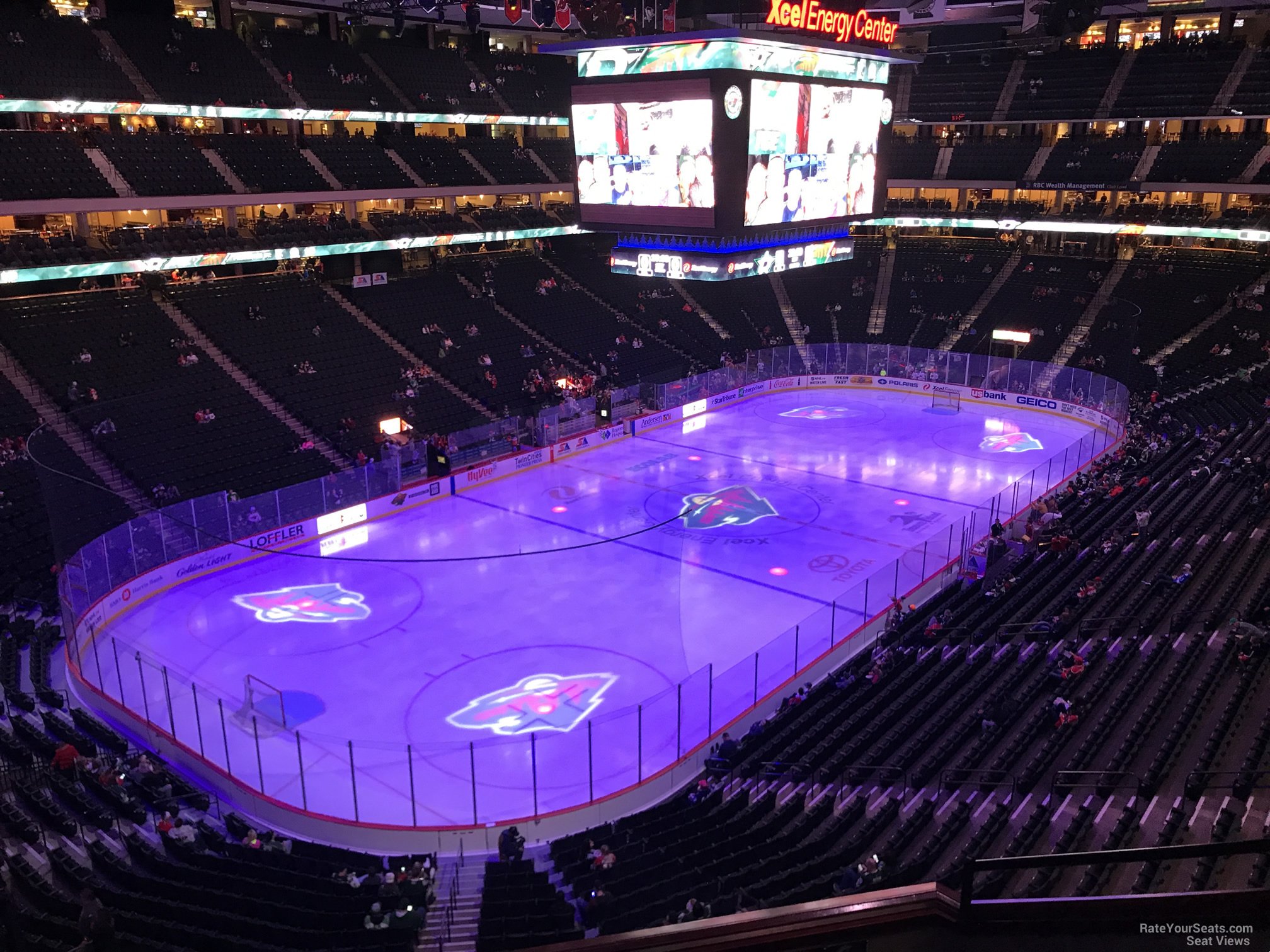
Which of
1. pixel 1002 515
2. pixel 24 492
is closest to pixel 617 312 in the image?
pixel 1002 515

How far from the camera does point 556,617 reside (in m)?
22.0

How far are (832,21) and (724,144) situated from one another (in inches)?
170

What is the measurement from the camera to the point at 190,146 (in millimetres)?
36344

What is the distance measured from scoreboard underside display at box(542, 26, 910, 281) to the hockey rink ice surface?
752 cm

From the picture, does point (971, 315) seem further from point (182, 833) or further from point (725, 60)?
point (182, 833)

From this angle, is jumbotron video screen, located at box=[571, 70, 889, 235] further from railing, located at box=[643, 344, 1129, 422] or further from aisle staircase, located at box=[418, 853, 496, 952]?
aisle staircase, located at box=[418, 853, 496, 952]

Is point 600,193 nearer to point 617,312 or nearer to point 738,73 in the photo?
point 738,73

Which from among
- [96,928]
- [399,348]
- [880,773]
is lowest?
[880,773]

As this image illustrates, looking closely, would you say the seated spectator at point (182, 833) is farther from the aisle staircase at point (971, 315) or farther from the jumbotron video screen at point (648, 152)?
the aisle staircase at point (971, 315)

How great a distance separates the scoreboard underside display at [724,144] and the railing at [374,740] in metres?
9.08

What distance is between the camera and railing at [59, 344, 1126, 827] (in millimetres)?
14930

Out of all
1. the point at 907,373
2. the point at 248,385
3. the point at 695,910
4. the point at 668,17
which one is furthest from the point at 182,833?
the point at 907,373

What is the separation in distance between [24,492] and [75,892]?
16.5 meters

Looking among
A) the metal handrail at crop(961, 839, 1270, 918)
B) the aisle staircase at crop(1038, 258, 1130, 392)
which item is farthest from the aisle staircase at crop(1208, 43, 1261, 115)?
the metal handrail at crop(961, 839, 1270, 918)
